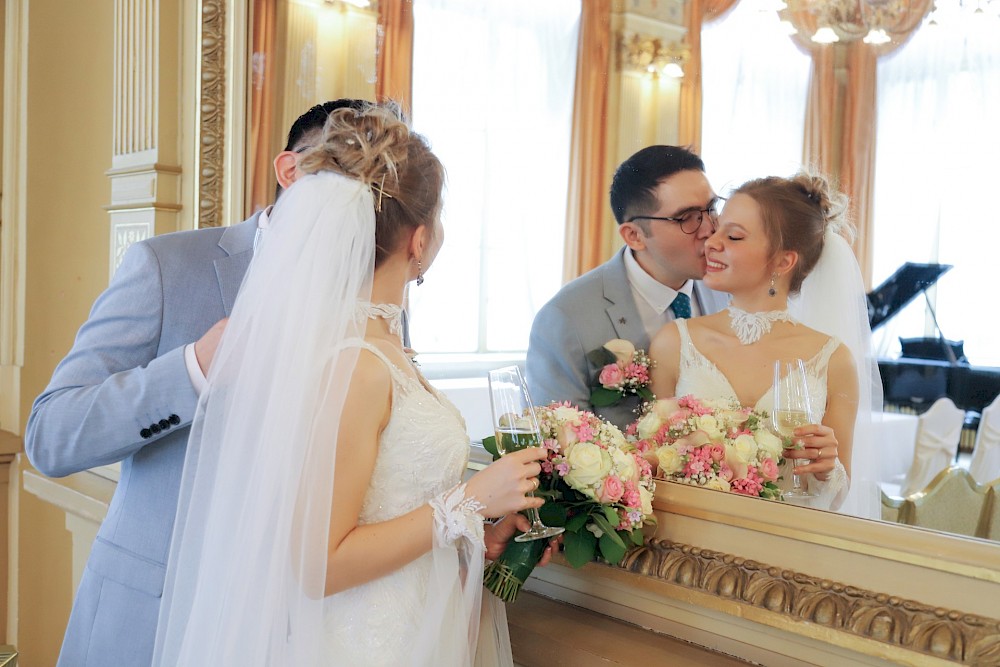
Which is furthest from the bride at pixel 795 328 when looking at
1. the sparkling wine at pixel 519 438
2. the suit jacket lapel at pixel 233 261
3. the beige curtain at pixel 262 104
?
the beige curtain at pixel 262 104

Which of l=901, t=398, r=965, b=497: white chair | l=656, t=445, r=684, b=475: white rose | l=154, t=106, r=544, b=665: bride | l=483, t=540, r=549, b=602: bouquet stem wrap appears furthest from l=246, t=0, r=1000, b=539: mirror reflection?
l=154, t=106, r=544, b=665: bride

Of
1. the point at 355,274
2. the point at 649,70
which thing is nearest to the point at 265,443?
the point at 355,274

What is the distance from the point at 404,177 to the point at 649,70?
0.73 metres

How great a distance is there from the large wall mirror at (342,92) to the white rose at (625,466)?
0.62ft

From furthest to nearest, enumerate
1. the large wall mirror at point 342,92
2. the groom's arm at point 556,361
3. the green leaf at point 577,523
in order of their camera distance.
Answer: the large wall mirror at point 342,92
the groom's arm at point 556,361
the green leaf at point 577,523

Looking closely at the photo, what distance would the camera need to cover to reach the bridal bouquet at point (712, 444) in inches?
76.7

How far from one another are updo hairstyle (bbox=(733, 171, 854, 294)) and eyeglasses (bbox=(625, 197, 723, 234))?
0.09 m

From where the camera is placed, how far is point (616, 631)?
6.96ft

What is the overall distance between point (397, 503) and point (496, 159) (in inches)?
41.8

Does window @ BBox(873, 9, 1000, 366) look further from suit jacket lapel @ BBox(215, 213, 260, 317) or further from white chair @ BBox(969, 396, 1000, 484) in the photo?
suit jacket lapel @ BBox(215, 213, 260, 317)

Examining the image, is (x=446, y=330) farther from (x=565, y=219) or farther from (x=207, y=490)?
(x=207, y=490)

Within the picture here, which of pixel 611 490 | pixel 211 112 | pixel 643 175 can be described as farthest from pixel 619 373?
pixel 211 112

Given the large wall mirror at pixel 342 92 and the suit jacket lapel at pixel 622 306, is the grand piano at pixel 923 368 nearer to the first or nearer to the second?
the large wall mirror at pixel 342 92

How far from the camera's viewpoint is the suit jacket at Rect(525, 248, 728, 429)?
218 cm
